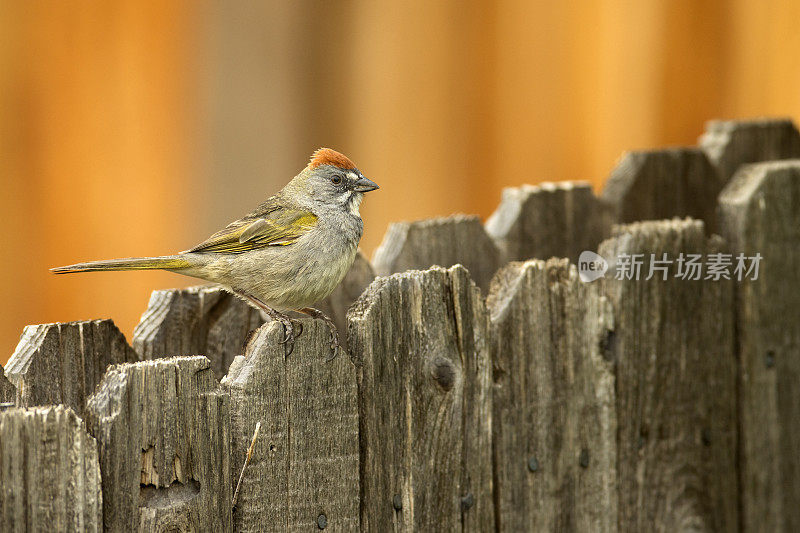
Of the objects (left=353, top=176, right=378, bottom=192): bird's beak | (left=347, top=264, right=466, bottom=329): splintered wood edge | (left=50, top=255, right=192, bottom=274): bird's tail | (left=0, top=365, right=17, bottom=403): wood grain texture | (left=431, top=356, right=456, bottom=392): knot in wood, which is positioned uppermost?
(left=353, top=176, right=378, bottom=192): bird's beak

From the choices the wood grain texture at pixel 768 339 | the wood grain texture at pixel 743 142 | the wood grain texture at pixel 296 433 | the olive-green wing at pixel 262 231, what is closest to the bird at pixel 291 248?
the olive-green wing at pixel 262 231

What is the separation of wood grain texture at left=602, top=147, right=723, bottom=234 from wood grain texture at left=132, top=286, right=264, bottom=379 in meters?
1.65

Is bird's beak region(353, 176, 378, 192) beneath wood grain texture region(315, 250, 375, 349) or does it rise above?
above

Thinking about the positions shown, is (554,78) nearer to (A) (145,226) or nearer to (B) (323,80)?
(B) (323,80)

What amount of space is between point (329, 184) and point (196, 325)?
2.54 feet

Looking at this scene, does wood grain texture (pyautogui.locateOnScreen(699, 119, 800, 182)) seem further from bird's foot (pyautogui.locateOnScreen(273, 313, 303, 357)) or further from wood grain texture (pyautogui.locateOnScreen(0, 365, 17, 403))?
wood grain texture (pyautogui.locateOnScreen(0, 365, 17, 403))

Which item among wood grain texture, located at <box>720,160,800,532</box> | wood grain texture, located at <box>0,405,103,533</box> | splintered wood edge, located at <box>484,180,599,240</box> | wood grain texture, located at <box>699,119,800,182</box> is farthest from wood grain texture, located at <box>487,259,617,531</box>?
wood grain texture, located at <box>699,119,800,182</box>

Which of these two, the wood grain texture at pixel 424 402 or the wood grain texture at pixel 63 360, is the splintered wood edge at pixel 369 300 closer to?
the wood grain texture at pixel 424 402

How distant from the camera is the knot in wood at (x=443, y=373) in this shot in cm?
266

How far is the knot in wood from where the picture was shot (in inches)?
105

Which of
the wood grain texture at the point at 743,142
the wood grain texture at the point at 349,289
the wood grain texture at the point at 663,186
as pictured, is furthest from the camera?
the wood grain texture at the point at 743,142

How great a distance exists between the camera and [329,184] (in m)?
3.35

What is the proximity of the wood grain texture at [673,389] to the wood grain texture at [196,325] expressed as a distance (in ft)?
3.86

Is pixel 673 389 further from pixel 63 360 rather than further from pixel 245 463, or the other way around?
pixel 63 360
